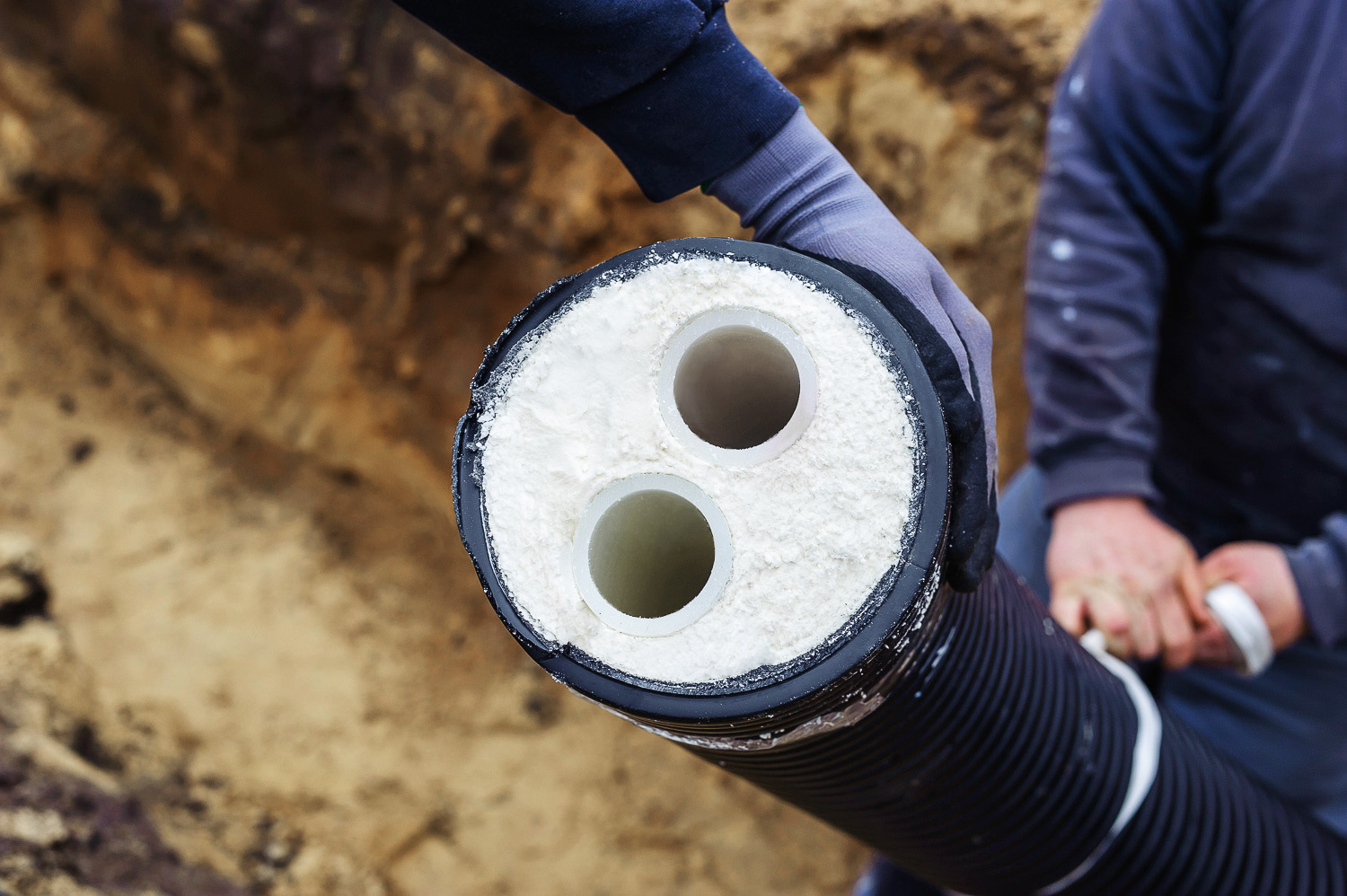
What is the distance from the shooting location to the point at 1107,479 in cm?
138

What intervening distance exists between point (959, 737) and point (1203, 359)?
854 mm

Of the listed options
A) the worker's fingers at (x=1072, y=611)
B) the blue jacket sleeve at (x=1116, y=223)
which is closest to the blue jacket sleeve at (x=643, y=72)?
the blue jacket sleeve at (x=1116, y=223)

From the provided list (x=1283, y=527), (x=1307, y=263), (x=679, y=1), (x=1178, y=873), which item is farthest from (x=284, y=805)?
(x=1307, y=263)

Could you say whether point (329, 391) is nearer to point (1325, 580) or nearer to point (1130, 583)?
point (1130, 583)

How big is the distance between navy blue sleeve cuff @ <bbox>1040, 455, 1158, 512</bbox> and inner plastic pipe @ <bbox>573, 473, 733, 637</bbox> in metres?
0.82

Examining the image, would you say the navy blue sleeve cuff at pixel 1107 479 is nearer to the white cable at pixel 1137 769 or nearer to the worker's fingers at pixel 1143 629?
the worker's fingers at pixel 1143 629

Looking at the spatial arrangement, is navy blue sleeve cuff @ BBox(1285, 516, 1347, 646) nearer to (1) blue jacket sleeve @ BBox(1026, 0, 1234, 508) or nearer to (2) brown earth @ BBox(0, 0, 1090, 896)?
(1) blue jacket sleeve @ BBox(1026, 0, 1234, 508)

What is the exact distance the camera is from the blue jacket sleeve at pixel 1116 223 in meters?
1.33

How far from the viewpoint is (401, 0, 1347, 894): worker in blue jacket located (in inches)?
50.6

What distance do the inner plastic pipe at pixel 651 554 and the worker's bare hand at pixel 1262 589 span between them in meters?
0.91

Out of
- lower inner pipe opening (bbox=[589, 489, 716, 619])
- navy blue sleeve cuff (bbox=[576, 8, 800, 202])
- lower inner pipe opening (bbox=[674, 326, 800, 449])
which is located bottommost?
lower inner pipe opening (bbox=[589, 489, 716, 619])

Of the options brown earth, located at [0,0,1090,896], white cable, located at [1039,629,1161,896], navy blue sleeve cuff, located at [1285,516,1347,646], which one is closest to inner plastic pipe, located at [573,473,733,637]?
white cable, located at [1039,629,1161,896]

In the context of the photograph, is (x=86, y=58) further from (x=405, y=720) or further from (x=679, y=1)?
(x=679, y=1)

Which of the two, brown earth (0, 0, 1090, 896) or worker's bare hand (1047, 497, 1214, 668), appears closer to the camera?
worker's bare hand (1047, 497, 1214, 668)
